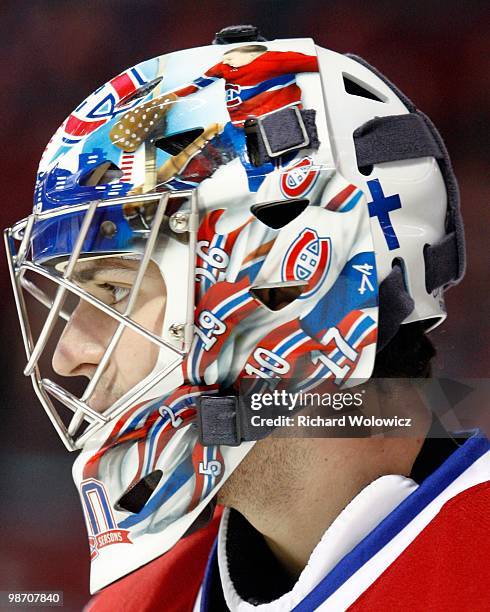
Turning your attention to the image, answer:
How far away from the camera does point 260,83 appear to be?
0.94 metres

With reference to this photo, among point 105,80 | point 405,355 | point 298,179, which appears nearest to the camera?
point 298,179

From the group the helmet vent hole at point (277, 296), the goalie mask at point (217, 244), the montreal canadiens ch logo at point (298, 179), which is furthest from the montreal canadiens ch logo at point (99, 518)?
the montreal canadiens ch logo at point (298, 179)

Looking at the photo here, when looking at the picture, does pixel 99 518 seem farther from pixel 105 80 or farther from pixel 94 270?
pixel 105 80

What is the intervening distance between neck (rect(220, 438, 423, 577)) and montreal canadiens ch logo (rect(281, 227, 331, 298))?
0.19m

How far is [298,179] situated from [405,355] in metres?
0.24

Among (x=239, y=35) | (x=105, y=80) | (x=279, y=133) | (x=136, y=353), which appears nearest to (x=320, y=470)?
(x=136, y=353)

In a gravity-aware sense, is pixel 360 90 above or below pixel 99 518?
above

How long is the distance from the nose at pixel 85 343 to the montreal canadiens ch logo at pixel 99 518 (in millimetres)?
133

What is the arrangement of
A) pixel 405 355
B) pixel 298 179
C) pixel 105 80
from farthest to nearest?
pixel 105 80, pixel 405 355, pixel 298 179

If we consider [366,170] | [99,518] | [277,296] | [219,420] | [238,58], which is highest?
[238,58]

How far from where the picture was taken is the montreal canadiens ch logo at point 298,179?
904mm

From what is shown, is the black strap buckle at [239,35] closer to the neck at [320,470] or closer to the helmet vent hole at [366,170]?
the helmet vent hole at [366,170]

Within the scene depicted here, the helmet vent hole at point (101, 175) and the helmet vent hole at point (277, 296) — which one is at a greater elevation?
the helmet vent hole at point (101, 175)

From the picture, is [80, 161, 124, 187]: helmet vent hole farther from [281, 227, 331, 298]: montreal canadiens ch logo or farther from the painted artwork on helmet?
[281, 227, 331, 298]: montreal canadiens ch logo
